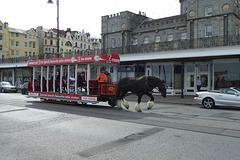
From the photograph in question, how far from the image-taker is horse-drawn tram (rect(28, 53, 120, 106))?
40.4 ft

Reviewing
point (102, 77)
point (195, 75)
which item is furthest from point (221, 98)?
point (195, 75)

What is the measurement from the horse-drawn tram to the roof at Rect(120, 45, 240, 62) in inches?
313

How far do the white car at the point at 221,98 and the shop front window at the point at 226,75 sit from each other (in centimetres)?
743

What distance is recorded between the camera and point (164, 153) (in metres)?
4.71

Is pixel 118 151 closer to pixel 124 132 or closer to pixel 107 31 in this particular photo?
pixel 124 132

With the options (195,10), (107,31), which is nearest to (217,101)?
(195,10)

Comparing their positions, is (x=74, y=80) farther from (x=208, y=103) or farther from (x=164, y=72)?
(x=164, y=72)

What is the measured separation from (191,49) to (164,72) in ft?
20.3

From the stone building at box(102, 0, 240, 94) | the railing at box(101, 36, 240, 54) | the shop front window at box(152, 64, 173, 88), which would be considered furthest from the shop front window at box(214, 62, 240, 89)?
the shop front window at box(152, 64, 173, 88)

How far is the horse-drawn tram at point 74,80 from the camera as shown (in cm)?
1232

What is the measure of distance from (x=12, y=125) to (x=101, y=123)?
9.99 ft

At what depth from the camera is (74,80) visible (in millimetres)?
13602

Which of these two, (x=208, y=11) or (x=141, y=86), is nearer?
(x=141, y=86)

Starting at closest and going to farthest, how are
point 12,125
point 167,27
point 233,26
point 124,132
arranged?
1. point 124,132
2. point 12,125
3. point 233,26
4. point 167,27
